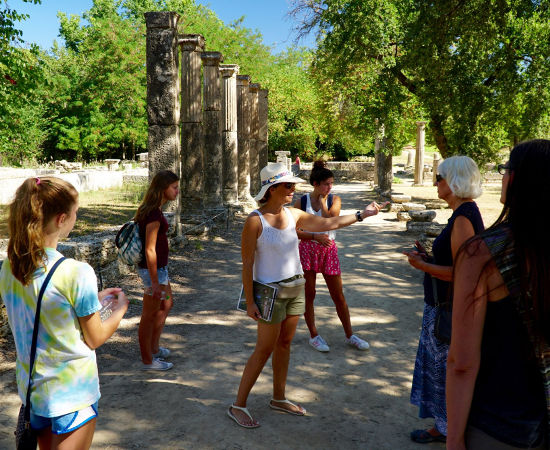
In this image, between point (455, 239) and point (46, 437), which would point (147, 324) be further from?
point (455, 239)

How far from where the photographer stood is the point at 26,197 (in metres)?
2.20

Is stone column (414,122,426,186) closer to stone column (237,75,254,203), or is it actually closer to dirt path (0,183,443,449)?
stone column (237,75,254,203)

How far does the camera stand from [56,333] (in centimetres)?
225

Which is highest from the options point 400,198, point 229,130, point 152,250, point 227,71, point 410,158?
point 227,71

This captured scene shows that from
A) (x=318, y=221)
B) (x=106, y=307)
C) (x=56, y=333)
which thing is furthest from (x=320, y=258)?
(x=56, y=333)

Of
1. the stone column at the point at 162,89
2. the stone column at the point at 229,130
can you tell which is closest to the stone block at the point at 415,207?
the stone column at the point at 229,130

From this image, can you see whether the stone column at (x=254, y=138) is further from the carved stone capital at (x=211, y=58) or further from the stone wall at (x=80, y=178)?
the carved stone capital at (x=211, y=58)

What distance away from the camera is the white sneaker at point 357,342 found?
560cm

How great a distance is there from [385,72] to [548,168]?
498 inches

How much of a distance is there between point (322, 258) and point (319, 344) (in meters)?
0.95

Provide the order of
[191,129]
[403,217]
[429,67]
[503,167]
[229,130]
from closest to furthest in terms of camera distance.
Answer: [503,167], [429,67], [191,129], [403,217], [229,130]

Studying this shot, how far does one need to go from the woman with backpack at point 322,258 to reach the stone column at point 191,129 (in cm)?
838

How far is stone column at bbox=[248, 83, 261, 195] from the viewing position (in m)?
21.2

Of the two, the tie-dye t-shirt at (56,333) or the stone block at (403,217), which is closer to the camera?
the tie-dye t-shirt at (56,333)
